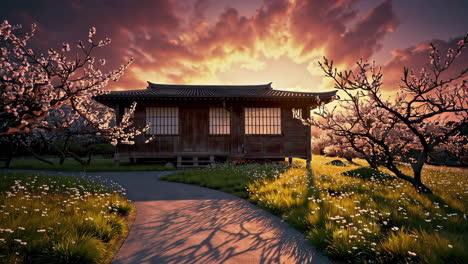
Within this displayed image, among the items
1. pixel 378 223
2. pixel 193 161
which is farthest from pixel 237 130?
pixel 378 223

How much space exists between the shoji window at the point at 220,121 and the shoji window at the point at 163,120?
91.0 inches

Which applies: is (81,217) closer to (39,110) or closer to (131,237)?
(131,237)

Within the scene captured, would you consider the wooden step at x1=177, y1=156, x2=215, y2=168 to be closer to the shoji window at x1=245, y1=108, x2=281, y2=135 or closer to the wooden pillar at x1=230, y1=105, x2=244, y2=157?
the wooden pillar at x1=230, y1=105, x2=244, y2=157

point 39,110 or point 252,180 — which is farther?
point 252,180

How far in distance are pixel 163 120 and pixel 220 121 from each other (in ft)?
12.0

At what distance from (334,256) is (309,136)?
12.1 metres

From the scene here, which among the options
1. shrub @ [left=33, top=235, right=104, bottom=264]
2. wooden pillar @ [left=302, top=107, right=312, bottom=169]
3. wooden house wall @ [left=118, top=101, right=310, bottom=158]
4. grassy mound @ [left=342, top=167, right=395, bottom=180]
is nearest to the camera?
shrub @ [left=33, top=235, right=104, bottom=264]

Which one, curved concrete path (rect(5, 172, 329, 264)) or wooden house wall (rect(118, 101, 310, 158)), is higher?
wooden house wall (rect(118, 101, 310, 158))

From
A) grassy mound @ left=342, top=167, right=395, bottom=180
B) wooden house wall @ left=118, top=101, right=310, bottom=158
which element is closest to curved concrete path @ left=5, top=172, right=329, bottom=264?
grassy mound @ left=342, top=167, right=395, bottom=180

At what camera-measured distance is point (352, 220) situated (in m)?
3.79

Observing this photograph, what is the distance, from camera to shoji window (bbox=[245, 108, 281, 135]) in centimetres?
1445

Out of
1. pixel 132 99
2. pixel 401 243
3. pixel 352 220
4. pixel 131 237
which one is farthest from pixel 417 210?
pixel 132 99

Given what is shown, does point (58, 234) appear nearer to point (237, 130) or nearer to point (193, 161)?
point (193, 161)

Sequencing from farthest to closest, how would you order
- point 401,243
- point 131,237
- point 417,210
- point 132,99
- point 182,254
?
point 132,99, point 417,210, point 131,237, point 182,254, point 401,243
